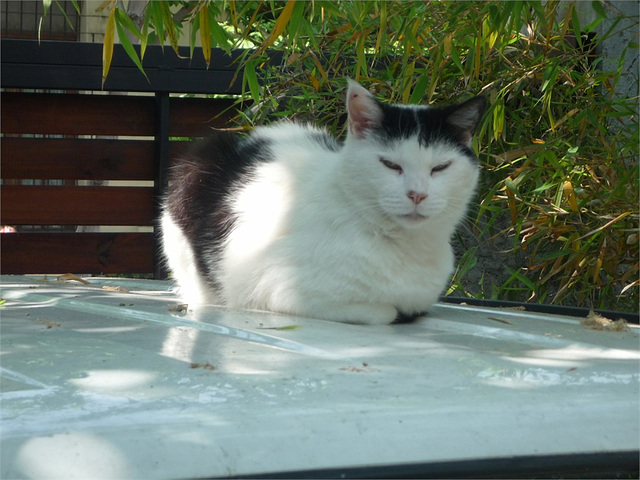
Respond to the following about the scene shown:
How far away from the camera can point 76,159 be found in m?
3.68

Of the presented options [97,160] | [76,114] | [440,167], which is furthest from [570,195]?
[76,114]

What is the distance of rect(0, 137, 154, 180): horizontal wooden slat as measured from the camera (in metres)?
3.62

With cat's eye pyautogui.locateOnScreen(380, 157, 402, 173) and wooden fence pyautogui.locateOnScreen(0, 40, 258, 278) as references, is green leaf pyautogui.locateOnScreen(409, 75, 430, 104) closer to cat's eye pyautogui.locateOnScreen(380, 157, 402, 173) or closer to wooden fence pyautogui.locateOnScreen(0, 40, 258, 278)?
cat's eye pyautogui.locateOnScreen(380, 157, 402, 173)

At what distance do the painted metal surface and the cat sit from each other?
1.01 ft

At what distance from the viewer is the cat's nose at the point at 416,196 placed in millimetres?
1737

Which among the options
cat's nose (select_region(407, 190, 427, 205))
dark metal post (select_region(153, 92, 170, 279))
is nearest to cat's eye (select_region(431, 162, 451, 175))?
cat's nose (select_region(407, 190, 427, 205))

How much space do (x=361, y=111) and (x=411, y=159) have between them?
21 cm

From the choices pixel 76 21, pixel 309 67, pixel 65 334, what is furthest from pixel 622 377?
pixel 76 21

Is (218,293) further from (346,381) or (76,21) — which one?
(76,21)

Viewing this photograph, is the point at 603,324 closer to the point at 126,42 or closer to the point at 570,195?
the point at 570,195

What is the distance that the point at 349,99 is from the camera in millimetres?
1891

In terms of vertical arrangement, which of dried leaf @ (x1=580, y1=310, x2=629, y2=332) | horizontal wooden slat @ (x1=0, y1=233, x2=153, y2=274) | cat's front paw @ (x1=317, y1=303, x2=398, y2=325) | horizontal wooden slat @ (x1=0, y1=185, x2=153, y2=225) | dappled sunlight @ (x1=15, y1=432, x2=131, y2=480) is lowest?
horizontal wooden slat @ (x1=0, y1=233, x2=153, y2=274)

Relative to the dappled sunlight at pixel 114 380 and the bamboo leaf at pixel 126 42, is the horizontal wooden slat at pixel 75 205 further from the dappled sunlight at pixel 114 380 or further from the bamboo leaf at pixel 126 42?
the dappled sunlight at pixel 114 380

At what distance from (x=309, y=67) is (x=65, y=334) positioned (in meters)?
2.19
